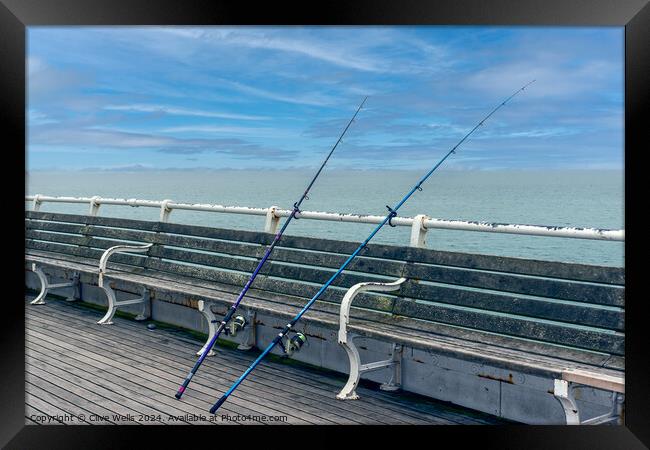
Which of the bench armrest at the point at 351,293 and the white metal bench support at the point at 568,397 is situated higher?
the bench armrest at the point at 351,293

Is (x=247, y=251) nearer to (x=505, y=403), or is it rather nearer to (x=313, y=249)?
(x=313, y=249)

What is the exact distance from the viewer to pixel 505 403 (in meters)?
3.42

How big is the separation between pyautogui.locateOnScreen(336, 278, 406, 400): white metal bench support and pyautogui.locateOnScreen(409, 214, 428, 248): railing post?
0.92 ft

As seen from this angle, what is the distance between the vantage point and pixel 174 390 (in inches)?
150

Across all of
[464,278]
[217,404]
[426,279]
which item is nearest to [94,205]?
[217,404]

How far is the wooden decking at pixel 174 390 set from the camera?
341 cm

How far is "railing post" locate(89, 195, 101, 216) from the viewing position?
274 inches

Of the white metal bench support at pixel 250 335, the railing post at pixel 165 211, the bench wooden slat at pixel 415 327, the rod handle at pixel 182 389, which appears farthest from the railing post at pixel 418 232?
the railing post at pixel 165 211

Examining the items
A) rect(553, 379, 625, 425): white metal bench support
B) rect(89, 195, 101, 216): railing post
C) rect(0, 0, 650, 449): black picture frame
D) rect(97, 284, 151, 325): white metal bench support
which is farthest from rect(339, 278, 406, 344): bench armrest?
rect(89, 195, 101, 216): railing post

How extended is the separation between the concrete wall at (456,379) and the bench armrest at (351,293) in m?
0.31

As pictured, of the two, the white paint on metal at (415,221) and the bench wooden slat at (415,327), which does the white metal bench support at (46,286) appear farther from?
the bench wooden slat at (415,327)

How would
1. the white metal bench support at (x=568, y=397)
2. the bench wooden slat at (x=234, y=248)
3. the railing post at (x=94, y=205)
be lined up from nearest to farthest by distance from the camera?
the white metal bench support at (x=568, y=397) → the bench wooden slat at (x=234, y=248) → the railing post at (x=94, y=205)

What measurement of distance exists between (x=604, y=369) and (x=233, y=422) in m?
1.97

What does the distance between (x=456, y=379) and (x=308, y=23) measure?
2.25 meters
